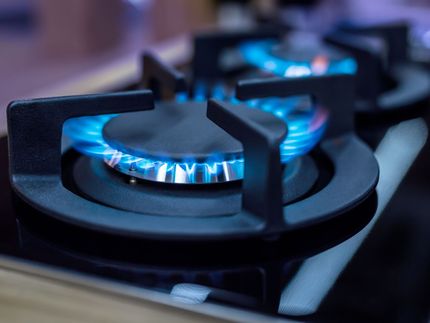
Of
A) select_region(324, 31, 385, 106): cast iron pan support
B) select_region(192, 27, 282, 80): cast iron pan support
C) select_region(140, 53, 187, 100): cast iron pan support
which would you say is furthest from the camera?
select_region(192, 27, 282, 80): cast iron pan support

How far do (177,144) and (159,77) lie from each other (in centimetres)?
19

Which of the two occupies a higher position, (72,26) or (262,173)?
(262,173)

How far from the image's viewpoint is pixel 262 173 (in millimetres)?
384

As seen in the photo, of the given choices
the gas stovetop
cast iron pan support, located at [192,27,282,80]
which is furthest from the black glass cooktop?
cast iron pan support, located at [192,27,282,80]

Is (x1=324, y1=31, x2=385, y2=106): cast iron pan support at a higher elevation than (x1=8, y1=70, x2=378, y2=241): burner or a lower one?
lower

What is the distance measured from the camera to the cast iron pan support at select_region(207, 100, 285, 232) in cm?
38

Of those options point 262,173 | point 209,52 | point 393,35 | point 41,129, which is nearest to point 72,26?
point 209,52

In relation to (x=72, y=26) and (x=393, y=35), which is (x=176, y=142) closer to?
(x=393, y=35)

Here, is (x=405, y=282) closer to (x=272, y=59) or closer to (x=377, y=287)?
(x=377, y=287)

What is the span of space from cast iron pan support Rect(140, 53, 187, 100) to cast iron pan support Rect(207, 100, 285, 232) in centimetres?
20

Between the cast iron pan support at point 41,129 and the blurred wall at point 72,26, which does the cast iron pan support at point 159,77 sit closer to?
the cast iron pan support at point 41,129

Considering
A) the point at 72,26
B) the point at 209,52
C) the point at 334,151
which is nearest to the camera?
the point at 334,151

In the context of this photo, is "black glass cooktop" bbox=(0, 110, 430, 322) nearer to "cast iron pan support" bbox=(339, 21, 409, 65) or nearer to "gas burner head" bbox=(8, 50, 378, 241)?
"gas burner head" bbox=(8, 50, 378, 241)

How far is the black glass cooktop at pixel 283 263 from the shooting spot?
13.4 inches
